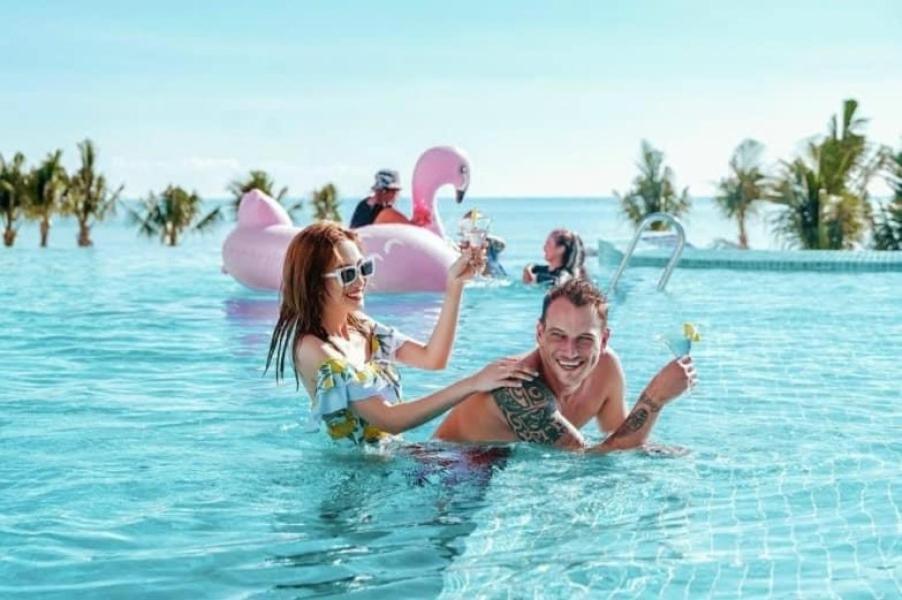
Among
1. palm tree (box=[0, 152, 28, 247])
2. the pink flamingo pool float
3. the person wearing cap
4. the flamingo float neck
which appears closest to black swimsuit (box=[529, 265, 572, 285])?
the pink flamingo pool float

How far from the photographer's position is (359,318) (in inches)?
184

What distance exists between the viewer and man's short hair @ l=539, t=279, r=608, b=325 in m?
4.13

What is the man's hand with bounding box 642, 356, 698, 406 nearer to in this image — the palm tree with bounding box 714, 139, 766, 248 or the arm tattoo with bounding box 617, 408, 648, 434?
the arm tattoo with bounding box 617, 408, 648, 434

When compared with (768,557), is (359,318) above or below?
above

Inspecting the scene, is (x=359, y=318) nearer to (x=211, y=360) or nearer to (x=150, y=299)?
(x=211, y=360)

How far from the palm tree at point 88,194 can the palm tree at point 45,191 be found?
2.00 ft

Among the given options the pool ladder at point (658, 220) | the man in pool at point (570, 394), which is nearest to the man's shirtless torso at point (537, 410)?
the man in pool at point (570, 394)

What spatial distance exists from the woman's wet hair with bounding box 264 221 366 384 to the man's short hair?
26.9 inches

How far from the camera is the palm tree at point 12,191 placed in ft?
87.3

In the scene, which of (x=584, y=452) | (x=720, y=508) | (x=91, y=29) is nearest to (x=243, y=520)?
(x=584, y=452)

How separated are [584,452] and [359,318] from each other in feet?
3.01

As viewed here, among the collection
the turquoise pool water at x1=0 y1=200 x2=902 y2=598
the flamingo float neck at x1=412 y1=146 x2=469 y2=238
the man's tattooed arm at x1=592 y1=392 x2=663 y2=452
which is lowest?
the turquoise pool water at x1=0 y1=200 x2=902 y2=598

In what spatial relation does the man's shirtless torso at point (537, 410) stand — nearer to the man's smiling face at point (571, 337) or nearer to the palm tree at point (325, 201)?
the man's smiling face at point (571, 337)

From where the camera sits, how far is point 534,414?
4277mm
